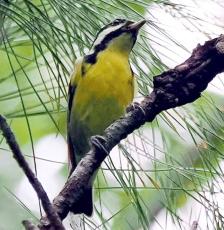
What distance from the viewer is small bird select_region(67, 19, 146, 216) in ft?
4.93

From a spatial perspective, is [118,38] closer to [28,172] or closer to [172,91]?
[172,91]

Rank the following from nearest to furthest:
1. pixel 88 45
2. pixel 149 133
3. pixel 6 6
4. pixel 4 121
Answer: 1. pixel 4 121
2. pixel 6 6
3. pixel 88 45
4. pixel 149 133

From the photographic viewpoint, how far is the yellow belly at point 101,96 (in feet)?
4.93

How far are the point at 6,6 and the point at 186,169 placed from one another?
404 millimetres

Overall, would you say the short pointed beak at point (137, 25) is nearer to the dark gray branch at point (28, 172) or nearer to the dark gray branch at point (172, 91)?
the dark gray branch at point (172, 91)

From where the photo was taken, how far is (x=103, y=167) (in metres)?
1.32

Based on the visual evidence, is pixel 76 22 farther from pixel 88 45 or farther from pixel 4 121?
pixel 4 121

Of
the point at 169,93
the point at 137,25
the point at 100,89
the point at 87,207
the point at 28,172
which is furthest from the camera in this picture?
the point at 100,89

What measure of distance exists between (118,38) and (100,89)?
0.13 metres

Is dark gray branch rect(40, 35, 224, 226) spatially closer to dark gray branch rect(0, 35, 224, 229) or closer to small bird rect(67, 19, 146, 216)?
dark gray branch rect(0, 35, 224, 229)

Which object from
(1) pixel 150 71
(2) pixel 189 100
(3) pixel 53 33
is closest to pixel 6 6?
(3) pixel 53 33

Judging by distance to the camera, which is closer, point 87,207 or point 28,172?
point 28,172

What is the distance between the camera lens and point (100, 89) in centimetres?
151

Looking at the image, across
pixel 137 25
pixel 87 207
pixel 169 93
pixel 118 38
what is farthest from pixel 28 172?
Answer: pixel 118 38
